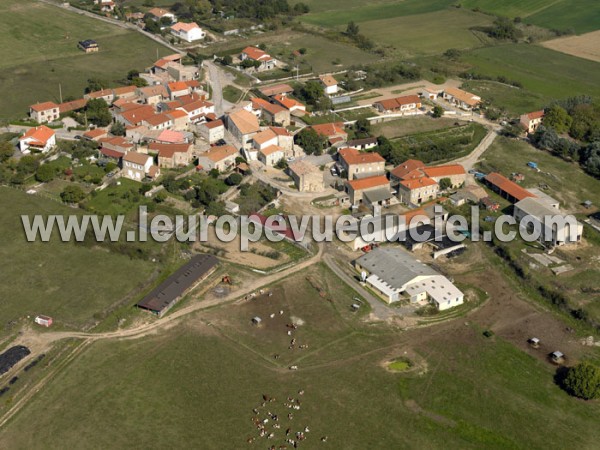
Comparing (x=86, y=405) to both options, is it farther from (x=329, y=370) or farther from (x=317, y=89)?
(x=317, y=89)

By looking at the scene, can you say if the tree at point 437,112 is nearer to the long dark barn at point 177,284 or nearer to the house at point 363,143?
the house at point 363,143

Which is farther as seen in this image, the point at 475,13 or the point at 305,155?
the point at 475,13

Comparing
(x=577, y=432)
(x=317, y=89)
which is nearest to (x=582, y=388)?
(x=577, y=432)

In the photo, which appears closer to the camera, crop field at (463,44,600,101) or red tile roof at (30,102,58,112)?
red tile roof at (30,102,58,112)

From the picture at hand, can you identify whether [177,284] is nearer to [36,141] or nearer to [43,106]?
[36,141]

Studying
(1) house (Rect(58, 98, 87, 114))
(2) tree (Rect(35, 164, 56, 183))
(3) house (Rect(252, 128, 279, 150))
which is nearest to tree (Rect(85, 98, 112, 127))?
(1) house (Rect(58, 98, 87, 114))

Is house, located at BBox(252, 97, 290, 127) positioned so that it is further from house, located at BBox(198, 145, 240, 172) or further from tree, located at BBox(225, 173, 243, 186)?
tree, located at BBox(225, 173, 243, 186)
